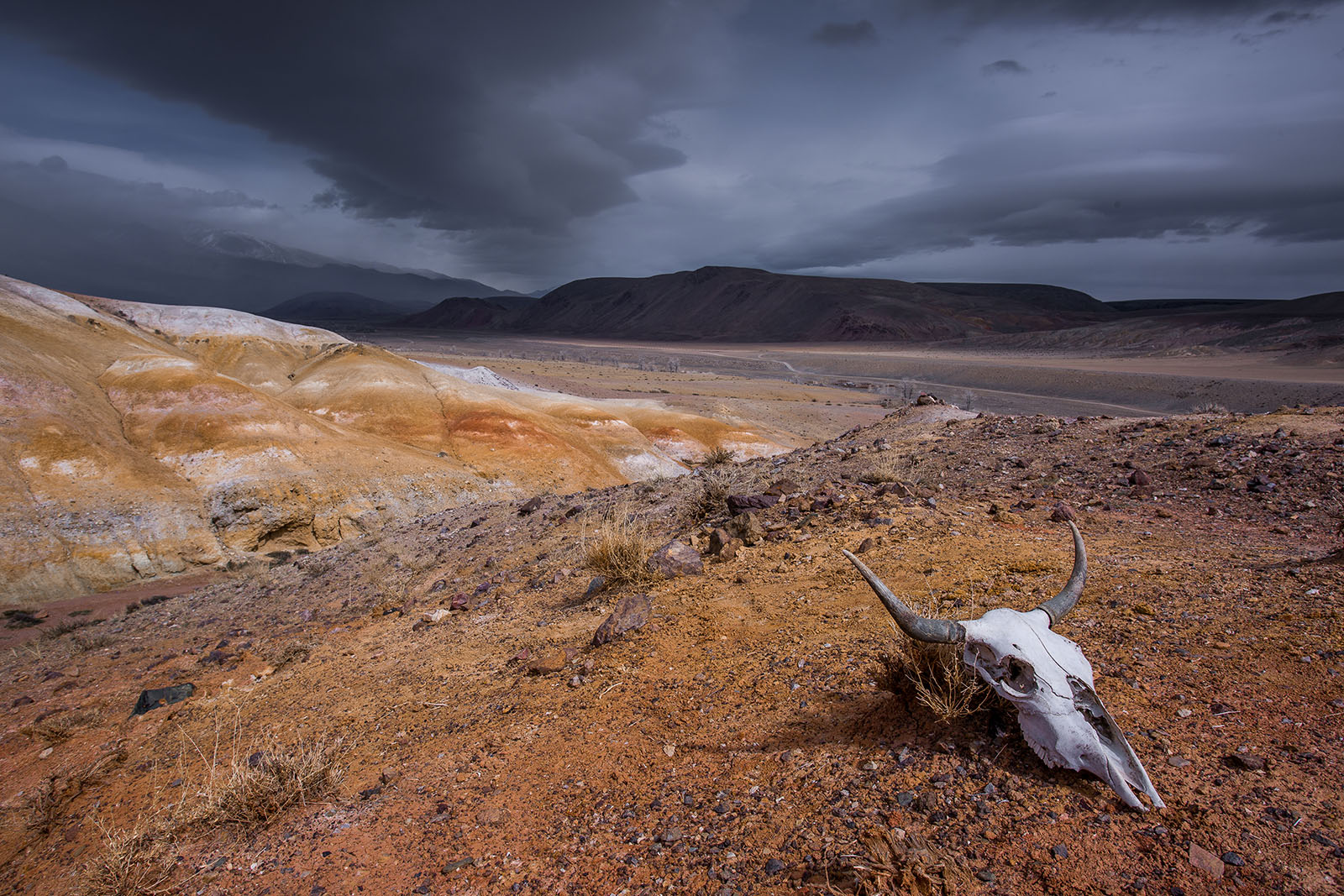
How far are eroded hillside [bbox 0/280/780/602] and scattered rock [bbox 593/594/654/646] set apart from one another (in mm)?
14325

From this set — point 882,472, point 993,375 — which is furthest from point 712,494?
point 993,375

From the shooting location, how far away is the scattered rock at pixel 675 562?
5480 mm

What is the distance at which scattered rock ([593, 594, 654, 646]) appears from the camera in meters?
4.45

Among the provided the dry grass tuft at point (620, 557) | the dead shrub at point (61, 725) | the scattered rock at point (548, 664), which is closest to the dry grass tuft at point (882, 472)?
the dry grass tuft at point (620, 557)

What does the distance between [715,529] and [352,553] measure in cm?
678

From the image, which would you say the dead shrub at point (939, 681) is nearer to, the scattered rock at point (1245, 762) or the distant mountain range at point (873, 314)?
the scattered rock at point (1245, 762)

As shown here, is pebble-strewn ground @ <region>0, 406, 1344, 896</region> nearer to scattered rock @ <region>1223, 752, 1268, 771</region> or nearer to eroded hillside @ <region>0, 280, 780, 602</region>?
scattered rock @ <region>1223, 752, 1268, 771</region>

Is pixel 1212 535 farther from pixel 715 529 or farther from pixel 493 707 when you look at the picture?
pixel 493 707

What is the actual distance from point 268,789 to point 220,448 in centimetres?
1725

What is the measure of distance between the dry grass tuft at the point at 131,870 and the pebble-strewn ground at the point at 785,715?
0.10 m

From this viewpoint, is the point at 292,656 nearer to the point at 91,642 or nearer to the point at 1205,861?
the point at 91,642

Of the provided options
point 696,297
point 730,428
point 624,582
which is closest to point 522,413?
point 730,428

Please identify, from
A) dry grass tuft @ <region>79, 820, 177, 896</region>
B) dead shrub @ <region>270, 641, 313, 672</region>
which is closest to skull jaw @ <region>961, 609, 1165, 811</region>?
dry grass tuft @ <region>79, 820, 177, 896</region>

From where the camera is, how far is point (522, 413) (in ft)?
78.3
